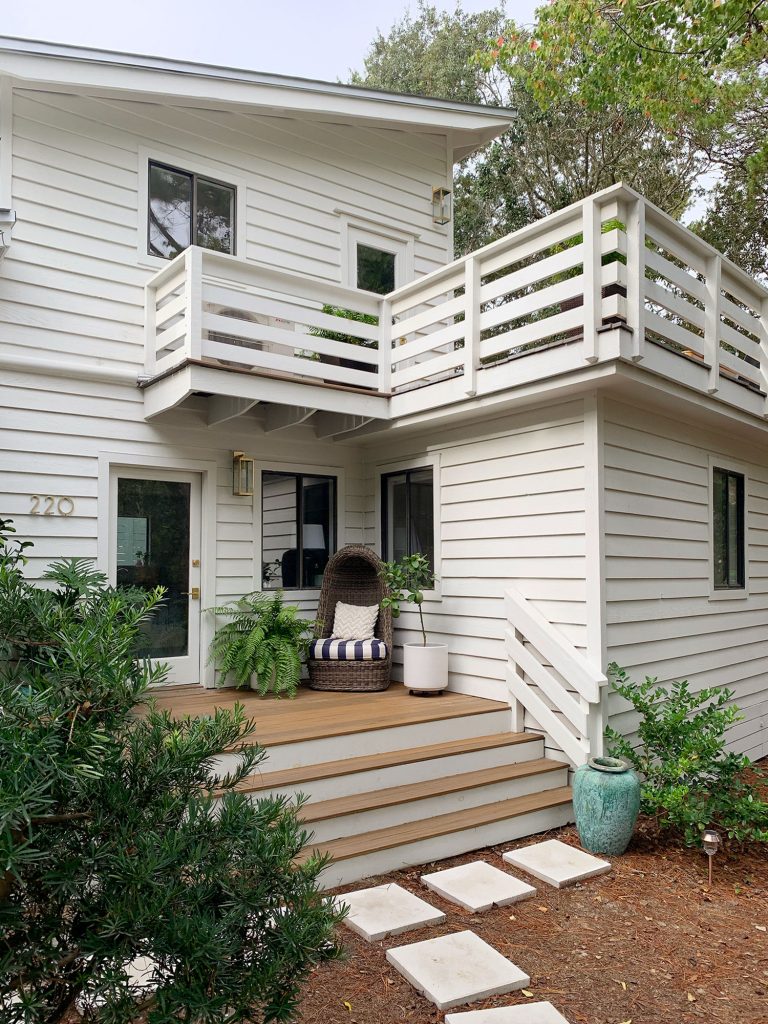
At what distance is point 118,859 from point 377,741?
3254 mm

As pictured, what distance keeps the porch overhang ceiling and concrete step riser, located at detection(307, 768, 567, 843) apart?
219 inches

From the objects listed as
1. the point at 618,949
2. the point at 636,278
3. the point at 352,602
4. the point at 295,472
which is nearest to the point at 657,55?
the point at 636,278

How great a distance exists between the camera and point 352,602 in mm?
6676

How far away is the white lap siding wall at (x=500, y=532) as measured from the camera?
506 cm

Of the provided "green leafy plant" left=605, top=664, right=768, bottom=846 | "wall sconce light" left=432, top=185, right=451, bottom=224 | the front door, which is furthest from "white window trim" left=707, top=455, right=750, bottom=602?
the front door

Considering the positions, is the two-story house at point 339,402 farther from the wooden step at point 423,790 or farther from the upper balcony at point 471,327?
the wooden step at point 423,790

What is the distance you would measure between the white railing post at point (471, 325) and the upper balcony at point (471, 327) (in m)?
0.01

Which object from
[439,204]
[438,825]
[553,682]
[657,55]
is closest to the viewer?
[438,825]

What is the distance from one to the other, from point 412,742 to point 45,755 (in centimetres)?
369

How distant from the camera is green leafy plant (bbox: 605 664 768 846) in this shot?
4211mm

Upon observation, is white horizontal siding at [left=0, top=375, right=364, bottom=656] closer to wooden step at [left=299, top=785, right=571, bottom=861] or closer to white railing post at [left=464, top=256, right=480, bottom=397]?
white railing post at [left=464, top=256, right=480, bottom=397]

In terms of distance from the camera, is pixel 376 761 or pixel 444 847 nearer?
pixel 444 847

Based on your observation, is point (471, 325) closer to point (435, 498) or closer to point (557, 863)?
point (435, 498)

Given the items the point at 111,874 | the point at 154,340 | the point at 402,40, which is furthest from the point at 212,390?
the point at 402,40
